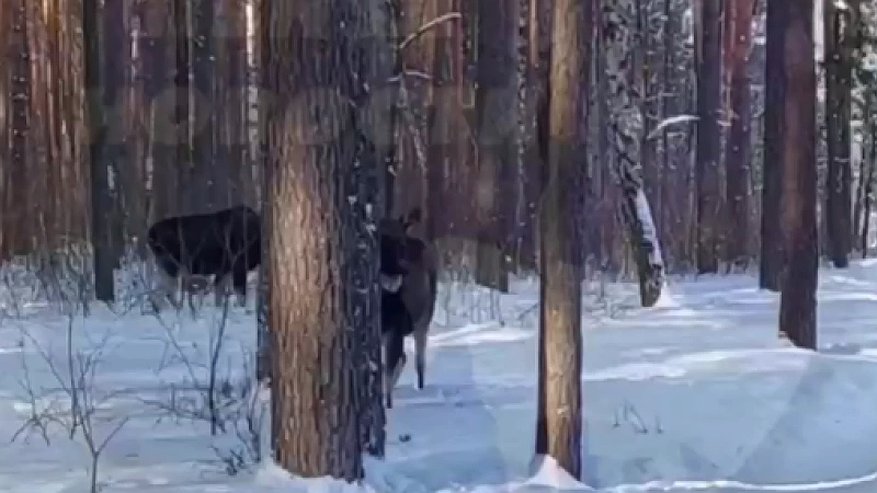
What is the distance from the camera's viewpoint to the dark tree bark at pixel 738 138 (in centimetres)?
2483

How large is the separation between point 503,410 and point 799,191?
453 centimetres

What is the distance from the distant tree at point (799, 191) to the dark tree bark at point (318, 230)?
20.9 feet

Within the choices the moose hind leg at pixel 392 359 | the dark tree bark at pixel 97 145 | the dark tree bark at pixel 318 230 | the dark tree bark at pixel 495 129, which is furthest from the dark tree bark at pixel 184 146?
the dark tree bark at pixel 318 230

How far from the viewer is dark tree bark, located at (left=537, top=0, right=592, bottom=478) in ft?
22.2

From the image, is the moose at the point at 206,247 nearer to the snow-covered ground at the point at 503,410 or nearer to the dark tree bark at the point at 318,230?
the snow-covered ground at the point at 503,410

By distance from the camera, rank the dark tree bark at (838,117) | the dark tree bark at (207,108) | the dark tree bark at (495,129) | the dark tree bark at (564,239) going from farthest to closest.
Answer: the dark tree bark at (207,108) < the dark tree bark at (838,117) < the dark tree bark at (495,129) < the dark tree bark at (564,239)

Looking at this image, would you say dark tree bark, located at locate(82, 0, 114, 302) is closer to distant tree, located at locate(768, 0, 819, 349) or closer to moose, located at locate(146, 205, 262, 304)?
moose, located at locate(146, 205, 262, 304)

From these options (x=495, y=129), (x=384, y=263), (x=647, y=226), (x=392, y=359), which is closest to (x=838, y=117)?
(x=495, y=129)

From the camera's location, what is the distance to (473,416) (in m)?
8.35

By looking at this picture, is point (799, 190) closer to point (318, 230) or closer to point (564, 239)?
point (564, 239)

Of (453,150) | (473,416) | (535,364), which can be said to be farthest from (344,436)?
(453,150)

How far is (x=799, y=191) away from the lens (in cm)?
1173

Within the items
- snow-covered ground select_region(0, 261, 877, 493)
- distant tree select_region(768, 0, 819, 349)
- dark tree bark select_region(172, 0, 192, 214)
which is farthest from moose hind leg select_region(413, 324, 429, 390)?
dark tree bark select_region(172, 0, 192, 214)

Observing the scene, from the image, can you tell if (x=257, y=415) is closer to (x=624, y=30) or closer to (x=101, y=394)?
(x=101, y=394)
